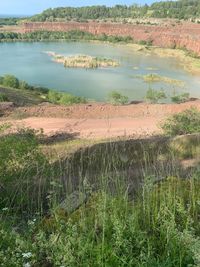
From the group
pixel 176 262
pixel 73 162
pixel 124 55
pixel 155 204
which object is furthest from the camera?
pixel 124 55

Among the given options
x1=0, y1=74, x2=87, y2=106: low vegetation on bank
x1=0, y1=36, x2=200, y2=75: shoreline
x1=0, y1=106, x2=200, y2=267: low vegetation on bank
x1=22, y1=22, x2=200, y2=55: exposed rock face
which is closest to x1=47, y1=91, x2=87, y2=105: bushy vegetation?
x1=0, y1=74, x2=87, y2=106: low vegetation on bank

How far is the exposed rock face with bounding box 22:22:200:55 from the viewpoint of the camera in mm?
107125

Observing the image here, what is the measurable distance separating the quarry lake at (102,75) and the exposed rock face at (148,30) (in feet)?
60.8

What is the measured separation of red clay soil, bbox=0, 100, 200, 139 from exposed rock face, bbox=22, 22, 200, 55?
223ft

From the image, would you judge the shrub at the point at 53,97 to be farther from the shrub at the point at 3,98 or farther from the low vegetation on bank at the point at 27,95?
the shrub at the point at 3,98

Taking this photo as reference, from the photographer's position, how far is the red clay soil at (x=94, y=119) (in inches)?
980

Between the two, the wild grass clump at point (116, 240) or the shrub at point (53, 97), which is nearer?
the wild grass clump at point (116, 240)

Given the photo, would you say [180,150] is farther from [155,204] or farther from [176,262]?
[176,262]

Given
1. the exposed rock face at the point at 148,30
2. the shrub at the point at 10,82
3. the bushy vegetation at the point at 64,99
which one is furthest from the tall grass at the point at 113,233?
the exposed rock face at the point at 148,30

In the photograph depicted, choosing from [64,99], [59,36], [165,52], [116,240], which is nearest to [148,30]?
[59,36]

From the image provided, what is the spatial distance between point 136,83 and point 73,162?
45.6m

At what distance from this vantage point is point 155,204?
584cm

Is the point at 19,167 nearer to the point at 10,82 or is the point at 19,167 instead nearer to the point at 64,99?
the point at 64,99

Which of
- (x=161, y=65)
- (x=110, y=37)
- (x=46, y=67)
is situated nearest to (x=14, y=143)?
(x=46, y=67)
